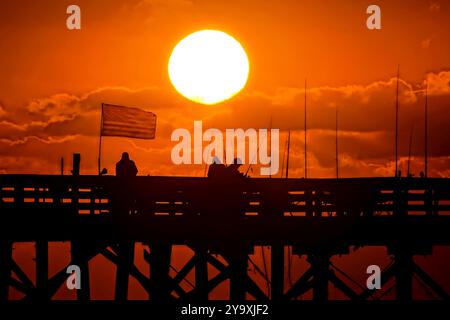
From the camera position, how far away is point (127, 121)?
34.2 meters

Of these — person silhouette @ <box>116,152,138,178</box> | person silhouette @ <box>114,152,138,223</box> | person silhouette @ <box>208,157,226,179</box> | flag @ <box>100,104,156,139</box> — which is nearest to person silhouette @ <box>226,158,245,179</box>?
person silhouette @ <box>208,157,226,179</box>

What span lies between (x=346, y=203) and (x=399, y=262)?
240cm

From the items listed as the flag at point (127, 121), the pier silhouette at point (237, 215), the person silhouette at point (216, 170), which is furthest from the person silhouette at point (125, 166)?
the flag at point (127, 121)

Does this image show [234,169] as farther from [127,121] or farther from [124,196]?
[127,121]

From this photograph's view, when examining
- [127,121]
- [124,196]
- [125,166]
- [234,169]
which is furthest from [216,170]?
[127,121]

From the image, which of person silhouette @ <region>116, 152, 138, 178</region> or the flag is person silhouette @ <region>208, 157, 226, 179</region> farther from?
the flag

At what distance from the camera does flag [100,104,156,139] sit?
34031mm

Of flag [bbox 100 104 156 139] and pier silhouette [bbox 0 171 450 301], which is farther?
flag [bbox 100 104 156 139]

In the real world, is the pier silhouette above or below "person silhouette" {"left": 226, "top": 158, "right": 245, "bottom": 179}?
below

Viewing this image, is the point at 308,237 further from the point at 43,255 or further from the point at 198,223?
the point at 43,255

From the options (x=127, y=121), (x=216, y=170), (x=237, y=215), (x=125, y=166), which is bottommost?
(x=237, y=215)

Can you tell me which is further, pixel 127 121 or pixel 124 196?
pixel 127 121

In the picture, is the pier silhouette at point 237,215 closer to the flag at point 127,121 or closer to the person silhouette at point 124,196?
the person silhouette at point 124,196
